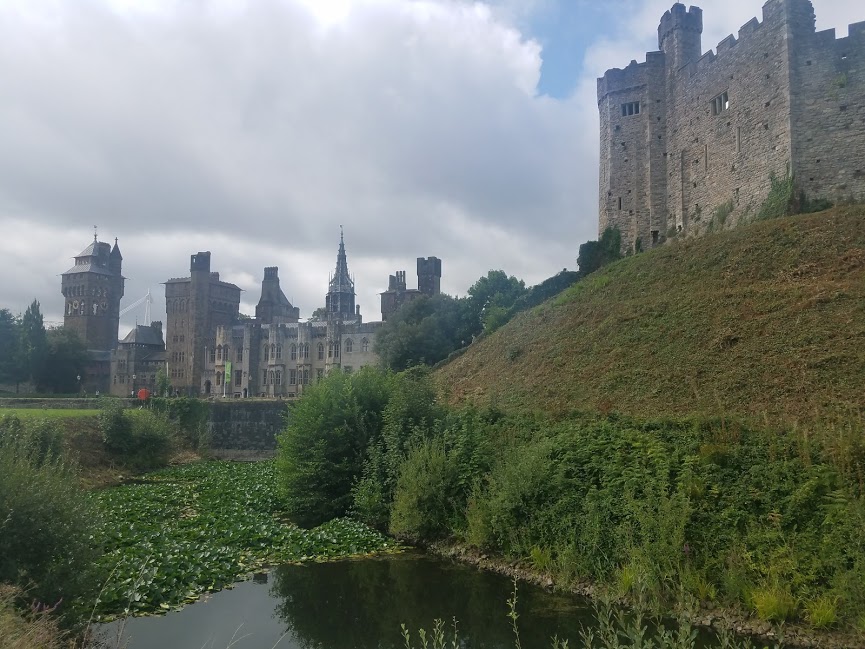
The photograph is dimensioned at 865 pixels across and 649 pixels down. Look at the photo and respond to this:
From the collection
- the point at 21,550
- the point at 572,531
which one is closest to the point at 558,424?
the point at 572,531

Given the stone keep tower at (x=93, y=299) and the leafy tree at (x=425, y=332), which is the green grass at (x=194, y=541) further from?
the stone keep tower at (x=93, y=299)

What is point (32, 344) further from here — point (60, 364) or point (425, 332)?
point (425, 332)

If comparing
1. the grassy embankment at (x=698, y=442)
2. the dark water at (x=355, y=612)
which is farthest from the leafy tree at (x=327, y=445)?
the dark water at (x=355, y=612)

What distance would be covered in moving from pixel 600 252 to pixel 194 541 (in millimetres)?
27424

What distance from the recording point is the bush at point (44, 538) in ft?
28.6

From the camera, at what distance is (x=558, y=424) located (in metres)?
17.4

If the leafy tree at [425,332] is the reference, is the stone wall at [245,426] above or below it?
below

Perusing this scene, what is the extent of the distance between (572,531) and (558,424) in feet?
13.8

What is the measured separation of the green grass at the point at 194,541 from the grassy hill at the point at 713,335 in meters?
7.48

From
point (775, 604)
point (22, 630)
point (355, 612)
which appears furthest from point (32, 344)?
point (775, 604)

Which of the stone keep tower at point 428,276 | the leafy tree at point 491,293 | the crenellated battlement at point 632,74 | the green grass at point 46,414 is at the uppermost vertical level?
the crenellated battlement at point 632,74

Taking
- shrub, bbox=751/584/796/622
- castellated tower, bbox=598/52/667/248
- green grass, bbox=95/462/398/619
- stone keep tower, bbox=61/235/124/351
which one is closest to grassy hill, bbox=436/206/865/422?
shrub, bbox=751/584/796/622

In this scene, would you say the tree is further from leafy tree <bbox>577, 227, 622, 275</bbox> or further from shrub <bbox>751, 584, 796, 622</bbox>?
shrub <bbox>751, 584, 796, 622</bbox>

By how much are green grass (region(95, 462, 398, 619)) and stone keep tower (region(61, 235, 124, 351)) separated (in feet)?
209
